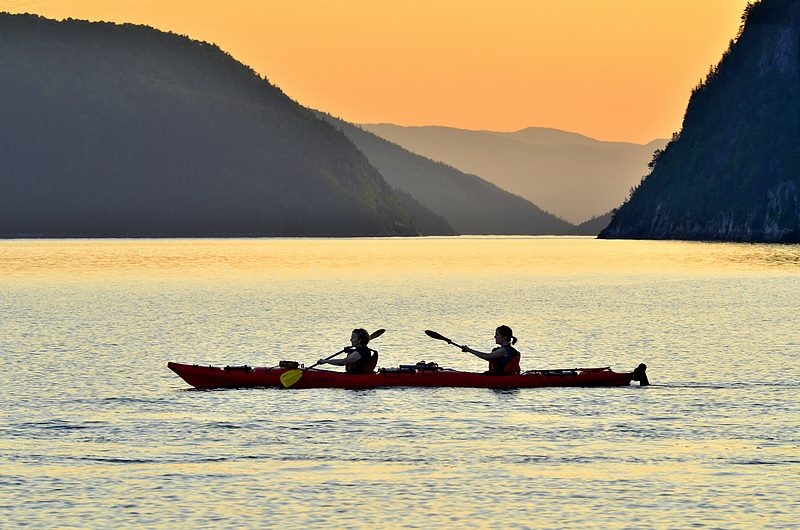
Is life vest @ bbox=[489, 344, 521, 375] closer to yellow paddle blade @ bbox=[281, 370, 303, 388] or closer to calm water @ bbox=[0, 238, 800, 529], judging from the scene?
calm water @ bbox=[0, 238, 800, 529]

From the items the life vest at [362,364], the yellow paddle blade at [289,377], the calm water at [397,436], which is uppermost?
the life vest at [362,364]

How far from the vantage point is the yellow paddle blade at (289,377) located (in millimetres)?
43719

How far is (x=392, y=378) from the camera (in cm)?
4359

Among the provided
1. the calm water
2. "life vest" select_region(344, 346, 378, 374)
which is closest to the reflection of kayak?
"life vest" select_region(344, 346, 378, 374)

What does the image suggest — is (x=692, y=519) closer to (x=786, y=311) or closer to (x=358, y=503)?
(x=358, y=503)

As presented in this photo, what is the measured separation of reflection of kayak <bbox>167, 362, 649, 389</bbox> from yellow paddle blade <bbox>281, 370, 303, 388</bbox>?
0.16 metres

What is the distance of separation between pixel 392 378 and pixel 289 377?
3.31 meters

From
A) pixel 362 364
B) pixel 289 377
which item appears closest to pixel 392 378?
pixel 362 364

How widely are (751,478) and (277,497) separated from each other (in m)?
10.6

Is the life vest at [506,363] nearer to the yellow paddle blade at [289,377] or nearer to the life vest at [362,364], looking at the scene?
the life vest at [362,364]

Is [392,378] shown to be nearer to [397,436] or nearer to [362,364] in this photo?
[362,364]

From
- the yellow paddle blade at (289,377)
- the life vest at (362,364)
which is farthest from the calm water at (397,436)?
the life vest at (362,364)

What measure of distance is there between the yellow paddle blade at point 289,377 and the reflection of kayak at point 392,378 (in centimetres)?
16

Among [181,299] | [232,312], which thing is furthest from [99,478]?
[181,299]
